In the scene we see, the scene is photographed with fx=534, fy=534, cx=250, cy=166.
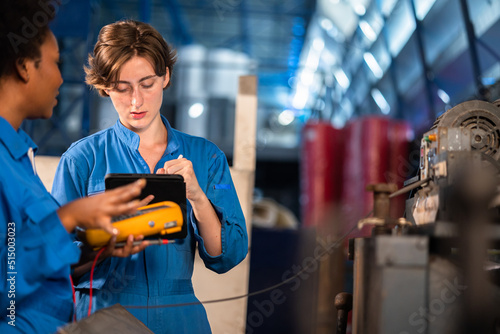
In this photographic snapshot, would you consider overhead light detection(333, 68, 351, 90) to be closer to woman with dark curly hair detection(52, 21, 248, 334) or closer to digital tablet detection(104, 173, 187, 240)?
woman with dark curly hair detection(52, 21, 248, 334)

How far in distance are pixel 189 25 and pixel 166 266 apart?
32.0 feet

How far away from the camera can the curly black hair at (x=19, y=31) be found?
1.18 m

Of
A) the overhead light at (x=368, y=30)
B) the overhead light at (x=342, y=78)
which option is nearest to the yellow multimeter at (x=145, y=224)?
the overhead light at (x=368, y=30)

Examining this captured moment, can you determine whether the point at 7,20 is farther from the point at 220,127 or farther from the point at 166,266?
the point at 220,127

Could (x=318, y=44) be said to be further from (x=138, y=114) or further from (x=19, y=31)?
(x=19, y=31)

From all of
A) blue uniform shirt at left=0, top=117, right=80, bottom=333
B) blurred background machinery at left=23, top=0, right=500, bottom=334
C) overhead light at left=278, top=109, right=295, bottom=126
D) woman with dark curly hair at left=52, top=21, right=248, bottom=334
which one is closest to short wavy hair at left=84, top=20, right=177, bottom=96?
woman with dark curly hair at left=52, top=21, right=248, bottom=334

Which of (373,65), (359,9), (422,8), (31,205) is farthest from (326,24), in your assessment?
(31,205)

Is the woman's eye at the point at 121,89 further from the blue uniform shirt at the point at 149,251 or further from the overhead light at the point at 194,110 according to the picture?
the overhead light at the point at 194,110

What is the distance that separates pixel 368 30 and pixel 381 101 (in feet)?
3.05

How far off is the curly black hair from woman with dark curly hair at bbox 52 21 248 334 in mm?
315

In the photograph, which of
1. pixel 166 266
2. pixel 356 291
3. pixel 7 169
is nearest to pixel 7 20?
pixel 7 169

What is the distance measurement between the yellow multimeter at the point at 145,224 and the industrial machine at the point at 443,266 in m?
0.49

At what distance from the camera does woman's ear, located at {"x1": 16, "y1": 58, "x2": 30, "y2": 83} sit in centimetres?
119

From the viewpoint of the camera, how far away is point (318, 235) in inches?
143
